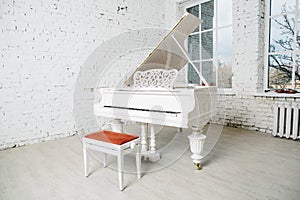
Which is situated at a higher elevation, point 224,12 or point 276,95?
point 224,12

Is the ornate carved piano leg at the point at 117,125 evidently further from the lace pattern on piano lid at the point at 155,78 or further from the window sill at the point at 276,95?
the window sill at the point at 276,95

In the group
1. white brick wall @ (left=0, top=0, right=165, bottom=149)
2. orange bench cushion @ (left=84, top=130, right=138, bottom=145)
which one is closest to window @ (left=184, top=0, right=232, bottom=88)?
white brick wall @ (left=0, top=0, right=165, bottom=149)

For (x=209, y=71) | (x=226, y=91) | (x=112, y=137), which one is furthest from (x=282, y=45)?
(x=112, y=137)

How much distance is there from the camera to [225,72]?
419cm

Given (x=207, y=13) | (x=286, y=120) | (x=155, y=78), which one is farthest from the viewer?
(x=207, y=13)

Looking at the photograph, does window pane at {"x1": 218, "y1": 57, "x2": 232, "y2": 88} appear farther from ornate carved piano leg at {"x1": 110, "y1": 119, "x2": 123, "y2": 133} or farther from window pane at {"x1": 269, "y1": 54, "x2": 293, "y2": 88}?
ornate carved piano leg at {"x1": 110, "y1": 119, "x2": 123, "y2": 133}

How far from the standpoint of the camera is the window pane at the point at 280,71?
3.46 m

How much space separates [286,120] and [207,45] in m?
2.11

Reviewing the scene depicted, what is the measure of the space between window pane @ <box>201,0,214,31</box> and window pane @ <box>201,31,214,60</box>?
145mm

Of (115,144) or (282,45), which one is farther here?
(282,45)

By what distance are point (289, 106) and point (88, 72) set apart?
3390 millimetres

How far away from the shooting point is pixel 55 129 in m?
3.56

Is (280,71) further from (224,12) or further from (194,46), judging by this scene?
(194,46)

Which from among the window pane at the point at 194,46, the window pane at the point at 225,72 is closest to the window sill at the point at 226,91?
the window pane at the point at 225,72
